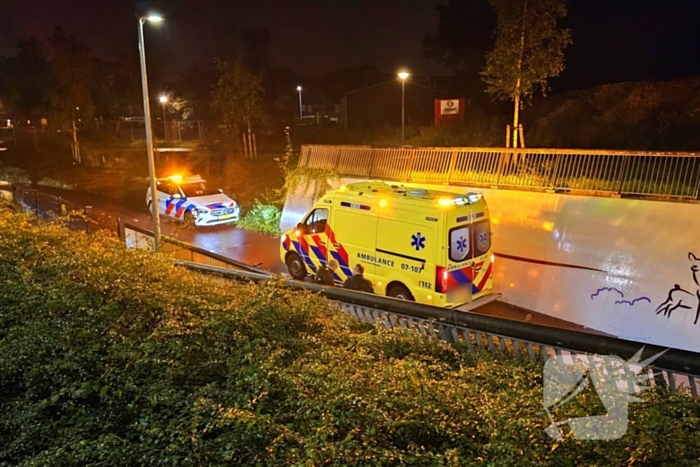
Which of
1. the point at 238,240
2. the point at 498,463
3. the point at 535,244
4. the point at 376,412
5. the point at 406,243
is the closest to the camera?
the point at 498,463

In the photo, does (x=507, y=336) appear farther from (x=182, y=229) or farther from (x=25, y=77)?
(x=25, y=77)

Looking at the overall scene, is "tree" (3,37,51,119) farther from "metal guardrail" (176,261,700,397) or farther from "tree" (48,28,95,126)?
"metal guardrail" (176,261,700,397)

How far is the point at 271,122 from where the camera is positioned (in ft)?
101

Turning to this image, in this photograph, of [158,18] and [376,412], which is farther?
[158,18]

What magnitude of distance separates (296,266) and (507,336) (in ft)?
23.0

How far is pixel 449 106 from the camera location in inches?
778

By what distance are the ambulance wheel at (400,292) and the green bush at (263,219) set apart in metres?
7.32

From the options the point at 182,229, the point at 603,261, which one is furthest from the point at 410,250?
→ the point at 182,229

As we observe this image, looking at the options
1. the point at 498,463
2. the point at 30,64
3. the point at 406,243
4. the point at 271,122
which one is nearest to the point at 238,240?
the point at 406,243

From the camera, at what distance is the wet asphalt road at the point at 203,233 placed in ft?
31.3

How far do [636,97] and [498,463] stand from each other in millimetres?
18454

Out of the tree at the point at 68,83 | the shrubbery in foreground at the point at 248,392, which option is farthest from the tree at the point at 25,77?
the shrubbery in foreground at the point at 248,392

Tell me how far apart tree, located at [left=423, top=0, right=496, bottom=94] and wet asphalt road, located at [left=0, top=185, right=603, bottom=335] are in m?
13.4

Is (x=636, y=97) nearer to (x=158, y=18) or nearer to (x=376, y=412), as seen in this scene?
(x=158, y=18)
